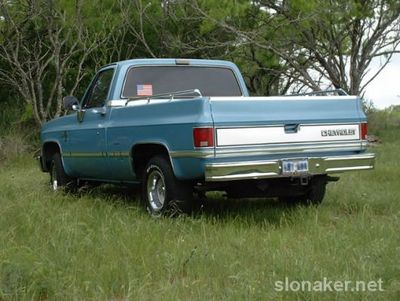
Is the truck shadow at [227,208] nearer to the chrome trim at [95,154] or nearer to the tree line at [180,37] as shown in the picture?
the chrome trim at [95,154]

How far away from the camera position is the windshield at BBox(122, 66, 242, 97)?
789 centimetres

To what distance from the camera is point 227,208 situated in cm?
786

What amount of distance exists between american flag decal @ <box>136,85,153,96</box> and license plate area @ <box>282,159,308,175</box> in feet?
7.33

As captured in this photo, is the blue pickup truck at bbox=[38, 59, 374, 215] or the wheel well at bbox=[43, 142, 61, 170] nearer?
the blue pickup truck at bbox=[38, 59, 374, 215]

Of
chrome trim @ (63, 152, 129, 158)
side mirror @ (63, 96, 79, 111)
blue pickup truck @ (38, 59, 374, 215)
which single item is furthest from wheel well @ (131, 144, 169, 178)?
side mirror @ (63, 96, 79, 111)

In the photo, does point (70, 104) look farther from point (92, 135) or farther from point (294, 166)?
point (294, 166)

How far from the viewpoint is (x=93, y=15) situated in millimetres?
17406

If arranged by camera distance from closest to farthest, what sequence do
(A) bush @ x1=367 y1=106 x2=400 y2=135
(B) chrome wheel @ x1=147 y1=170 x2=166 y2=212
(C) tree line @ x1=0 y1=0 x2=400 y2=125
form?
(B) chrome wheel @ x1=147 y1=170 x2=166 y2=212, (C) tree line @ x1=0 y1=0 x2=400 y2=125, (A) bush @ x1=367 y1=106 x2=400 y2=135

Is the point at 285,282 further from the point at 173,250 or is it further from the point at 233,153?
the point at 233,153

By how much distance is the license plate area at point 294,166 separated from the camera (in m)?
6.43

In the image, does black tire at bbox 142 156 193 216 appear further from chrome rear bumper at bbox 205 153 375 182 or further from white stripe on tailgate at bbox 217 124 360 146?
white stripe on tailgate at bbox 217 124 360 146

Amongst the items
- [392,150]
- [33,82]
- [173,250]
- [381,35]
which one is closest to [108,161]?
[173,250]

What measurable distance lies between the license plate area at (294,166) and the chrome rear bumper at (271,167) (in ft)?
0.16

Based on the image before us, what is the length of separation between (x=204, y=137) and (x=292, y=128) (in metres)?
1.07
